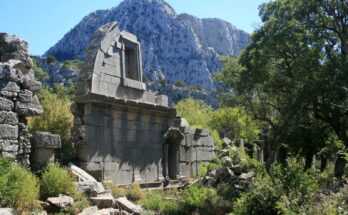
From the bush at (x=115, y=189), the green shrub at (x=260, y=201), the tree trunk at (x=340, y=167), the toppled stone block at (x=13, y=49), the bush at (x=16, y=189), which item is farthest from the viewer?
the tree trunk at (x=340, y=167)

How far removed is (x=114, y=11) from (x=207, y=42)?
3362 cm

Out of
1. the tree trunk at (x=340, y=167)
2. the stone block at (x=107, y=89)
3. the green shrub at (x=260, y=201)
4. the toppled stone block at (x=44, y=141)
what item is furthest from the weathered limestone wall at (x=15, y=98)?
the tree trunk at (x=340, y=167)

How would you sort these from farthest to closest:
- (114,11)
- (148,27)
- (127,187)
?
1. (114,11)
2. (148,27)
3. (127,187)

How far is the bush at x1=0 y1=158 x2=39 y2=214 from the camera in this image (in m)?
8.76

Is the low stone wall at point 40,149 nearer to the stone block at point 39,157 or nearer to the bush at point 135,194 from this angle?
the stone block at point 39,157

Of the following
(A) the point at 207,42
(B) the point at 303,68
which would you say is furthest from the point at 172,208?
(A) the point at 207,42

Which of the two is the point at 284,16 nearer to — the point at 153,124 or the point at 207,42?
the point at 153,124

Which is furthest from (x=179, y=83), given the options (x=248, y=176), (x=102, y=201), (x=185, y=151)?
(x=102, y=201)

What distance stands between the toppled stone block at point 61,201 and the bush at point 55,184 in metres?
0.29

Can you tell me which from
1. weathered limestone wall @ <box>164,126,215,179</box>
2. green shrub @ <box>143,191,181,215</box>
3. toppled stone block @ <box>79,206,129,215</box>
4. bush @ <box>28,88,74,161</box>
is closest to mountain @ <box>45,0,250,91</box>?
weathered limestone wall @ <box>164,126,215,179</box>

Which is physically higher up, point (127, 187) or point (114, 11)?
point (114, 11)

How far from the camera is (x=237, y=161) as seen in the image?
16.6 m

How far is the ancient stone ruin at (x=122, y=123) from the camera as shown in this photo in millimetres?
14312

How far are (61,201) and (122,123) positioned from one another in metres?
5.87
